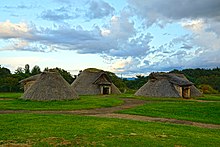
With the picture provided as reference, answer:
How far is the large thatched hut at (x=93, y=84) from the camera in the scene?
4778 centimetres

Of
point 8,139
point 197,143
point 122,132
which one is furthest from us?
point 122,132

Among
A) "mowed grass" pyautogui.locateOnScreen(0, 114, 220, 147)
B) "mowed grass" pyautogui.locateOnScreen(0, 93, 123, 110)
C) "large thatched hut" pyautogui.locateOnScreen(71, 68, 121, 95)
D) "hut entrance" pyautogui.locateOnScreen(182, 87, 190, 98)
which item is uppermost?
"large thatched hut" pyautogui.locateOnScreen(71, 68, 121, 95)

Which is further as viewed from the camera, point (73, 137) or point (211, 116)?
point (211, 116)

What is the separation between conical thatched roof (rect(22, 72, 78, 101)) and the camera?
31438 millimetres

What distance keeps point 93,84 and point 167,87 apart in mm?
13597

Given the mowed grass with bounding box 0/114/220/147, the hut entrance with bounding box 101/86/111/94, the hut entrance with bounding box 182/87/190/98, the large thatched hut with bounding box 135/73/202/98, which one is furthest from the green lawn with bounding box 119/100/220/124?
the hut entrance with bounding box 101/86/111/94

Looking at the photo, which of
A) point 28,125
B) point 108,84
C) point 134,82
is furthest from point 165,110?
point 134,82

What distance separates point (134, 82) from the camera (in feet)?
282

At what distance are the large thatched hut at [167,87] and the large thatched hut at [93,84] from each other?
25.6 feet

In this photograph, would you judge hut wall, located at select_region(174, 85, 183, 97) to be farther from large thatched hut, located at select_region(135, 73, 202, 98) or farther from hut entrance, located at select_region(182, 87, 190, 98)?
hut entrance, located at select_region(182, 87, 190, 98)

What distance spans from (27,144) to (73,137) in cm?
193

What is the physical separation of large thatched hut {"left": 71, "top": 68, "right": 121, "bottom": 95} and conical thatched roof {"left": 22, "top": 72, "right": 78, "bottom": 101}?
1339cm

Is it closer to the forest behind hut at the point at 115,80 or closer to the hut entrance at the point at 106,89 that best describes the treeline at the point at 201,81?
the forest behind hut at the point at 115,80

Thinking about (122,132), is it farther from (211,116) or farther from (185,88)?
(185,88)
